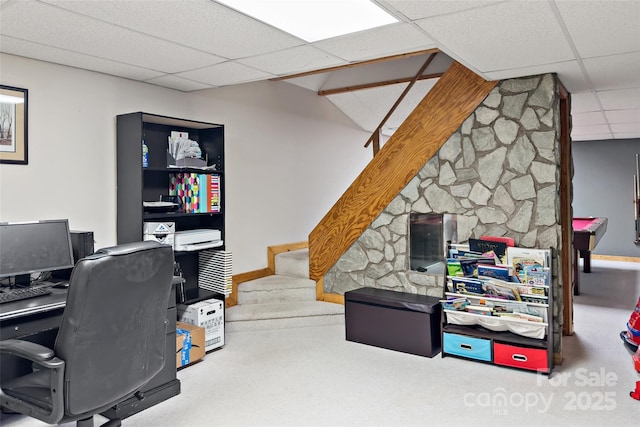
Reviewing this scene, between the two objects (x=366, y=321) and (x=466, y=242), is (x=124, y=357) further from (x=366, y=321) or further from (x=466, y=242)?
(x=466, y=242)

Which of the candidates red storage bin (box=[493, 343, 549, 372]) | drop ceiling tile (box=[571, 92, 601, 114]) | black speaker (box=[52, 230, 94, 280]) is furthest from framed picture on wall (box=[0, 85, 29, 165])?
drop ceiling tile (box=[571, 92, 601, 114])

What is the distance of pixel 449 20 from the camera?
230 cm

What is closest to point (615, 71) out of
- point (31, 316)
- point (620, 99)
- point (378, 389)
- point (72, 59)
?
point (620, 99)

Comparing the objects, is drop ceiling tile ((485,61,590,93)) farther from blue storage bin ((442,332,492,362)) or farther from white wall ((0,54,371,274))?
white wall ((0,54,371,274))

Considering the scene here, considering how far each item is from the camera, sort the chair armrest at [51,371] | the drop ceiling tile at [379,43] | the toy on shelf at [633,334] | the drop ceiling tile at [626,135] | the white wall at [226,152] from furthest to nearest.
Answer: the drop ceiling tile at [626,135], the toy on shelf at [633,334], the white wall at [226,152], the drop ceiling tile at [379,43], the chair armrest at [51,371]

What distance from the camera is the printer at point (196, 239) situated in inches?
140

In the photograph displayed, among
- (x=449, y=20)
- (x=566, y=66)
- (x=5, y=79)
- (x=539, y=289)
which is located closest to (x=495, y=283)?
(x=539, y=289)

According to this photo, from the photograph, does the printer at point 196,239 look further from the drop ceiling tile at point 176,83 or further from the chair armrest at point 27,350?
the chair armrest at point 27,350

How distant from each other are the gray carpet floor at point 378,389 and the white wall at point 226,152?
1.30 m

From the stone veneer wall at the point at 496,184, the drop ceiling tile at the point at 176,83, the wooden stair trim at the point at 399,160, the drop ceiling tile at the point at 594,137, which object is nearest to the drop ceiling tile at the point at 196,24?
the drop ceiling tile at the point at 176,83

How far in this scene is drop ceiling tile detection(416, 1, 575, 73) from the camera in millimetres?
2199

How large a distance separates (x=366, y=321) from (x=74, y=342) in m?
2.42

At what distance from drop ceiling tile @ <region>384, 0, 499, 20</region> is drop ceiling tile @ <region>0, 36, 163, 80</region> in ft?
6.52

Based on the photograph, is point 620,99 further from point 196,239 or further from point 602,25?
point 196,239
